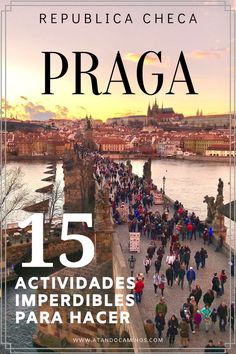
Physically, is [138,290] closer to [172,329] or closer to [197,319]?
[197,319]

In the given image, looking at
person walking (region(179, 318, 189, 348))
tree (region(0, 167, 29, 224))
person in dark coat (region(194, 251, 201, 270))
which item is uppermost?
tree (region(0, 167, 29, 224))

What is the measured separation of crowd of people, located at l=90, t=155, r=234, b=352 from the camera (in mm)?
5527

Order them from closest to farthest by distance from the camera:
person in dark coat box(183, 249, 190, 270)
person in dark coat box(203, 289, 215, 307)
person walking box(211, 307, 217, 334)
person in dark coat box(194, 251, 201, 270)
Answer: person walking box(211, 307, 217, 334)
person in dark coat box(203, 289, 215, 307)
person in dark coat box(183, 249, 190, 270)
person in dark coat box(194, 251, 201, 270)

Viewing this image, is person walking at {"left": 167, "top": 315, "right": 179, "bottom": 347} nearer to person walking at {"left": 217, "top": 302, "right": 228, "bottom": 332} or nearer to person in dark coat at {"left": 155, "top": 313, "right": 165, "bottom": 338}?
person in dark coat at {"left": 155, "top": 313, "right": 165, "bottom": 338}

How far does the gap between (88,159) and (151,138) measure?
13.4m

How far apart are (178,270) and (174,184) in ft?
75.0

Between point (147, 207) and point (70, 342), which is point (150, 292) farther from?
point (147, 207)

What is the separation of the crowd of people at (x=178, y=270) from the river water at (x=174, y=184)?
3.13 feet

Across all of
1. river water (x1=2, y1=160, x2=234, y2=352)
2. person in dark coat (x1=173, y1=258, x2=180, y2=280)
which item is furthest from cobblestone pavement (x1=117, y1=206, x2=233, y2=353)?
river water (x1=2, y1=160, x2=234, y2=352)

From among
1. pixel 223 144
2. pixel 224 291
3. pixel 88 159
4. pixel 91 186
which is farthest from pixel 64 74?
pixel 223 144

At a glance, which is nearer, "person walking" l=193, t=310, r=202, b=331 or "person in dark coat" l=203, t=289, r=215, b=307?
"person walking" l=193, t=310, r=202, b=331

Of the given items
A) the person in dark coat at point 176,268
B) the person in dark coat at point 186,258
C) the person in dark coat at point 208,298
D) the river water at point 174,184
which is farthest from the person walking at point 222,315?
the river water at point 174,184

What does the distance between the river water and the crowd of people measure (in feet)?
3.13

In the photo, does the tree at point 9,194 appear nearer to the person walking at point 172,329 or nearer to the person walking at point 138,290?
the person walking at point 138,290
